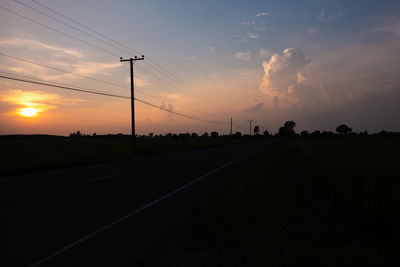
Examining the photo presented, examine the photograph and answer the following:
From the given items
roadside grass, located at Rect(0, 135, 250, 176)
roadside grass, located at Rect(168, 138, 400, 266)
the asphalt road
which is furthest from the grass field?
roadside grass, located at Rect(0, 135, 250, 176)

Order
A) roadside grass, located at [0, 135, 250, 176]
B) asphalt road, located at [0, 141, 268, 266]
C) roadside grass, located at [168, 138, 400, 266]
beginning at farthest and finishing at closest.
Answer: roadside grass, located at [0, 135, 250, 176] < asphalt road, located at [0, 141, 268, 266] < roadside grass, located at [168, 138, 400, 266]

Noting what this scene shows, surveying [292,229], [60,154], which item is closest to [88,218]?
[292,229]

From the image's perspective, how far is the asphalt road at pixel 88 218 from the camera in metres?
4.15

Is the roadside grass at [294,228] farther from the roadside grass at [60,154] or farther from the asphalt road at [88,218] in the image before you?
the roadside grass at [60,154]

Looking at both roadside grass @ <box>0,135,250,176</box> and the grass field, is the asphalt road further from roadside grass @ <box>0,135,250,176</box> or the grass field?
roadside grass @ <box>0,135,250,176</box>

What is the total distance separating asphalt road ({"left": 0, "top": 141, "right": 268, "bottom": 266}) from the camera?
4.15 m

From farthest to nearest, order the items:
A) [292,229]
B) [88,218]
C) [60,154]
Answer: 1. [60,154]
2. [88,218]
3. [292,229]

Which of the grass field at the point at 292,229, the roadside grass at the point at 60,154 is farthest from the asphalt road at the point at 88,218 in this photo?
the roadside grass at the point at 60,154

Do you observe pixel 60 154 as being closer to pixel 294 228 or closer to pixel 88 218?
pixel 88 218

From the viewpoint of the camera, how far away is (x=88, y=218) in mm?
5984

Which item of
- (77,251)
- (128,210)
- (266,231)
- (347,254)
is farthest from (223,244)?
(128,210)

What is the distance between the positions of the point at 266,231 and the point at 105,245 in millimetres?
3023

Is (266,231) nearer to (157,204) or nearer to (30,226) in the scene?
(157,204)

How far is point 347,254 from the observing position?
4.05 m
